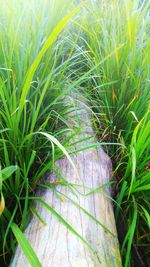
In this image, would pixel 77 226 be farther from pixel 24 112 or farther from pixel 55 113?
pixel 55 113

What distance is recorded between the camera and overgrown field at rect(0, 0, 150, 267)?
85cm

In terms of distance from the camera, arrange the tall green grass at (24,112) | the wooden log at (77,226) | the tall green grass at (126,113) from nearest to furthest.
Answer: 1. the wooden log at (77,226)
2. the tall green grass at (24,112)
3. the tall green grass at (126,113)

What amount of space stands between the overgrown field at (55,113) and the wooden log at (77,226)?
5 centimetres

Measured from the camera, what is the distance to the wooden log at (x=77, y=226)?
2.27 ft

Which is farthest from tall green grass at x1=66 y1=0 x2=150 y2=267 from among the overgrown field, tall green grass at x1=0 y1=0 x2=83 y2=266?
tall green grass at x1=0 y1=0 x2=83 y2=266

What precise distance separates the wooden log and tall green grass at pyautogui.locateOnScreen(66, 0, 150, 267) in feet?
0.32

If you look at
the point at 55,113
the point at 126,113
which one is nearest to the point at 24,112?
the point at 55,113

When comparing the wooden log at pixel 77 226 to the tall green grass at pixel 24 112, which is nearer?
the wooden log at pixel 77 226

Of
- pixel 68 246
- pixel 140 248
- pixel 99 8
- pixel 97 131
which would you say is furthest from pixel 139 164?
pixel 99 8

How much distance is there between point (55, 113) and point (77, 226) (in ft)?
1.52

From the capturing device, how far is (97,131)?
1.13 m

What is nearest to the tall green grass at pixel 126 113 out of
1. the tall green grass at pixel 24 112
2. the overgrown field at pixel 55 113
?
the overgrown field at pixel 55 113

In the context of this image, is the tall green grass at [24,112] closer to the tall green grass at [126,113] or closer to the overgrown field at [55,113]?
the overgrown field at [55,113]

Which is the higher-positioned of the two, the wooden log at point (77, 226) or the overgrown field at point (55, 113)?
the overgrown field at point (55, 113)
